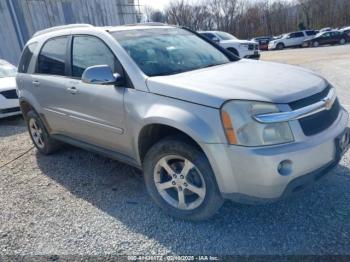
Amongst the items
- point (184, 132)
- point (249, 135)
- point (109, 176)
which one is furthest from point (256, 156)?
point (109, 176)

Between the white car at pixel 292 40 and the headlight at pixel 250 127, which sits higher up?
the headlight at pixel 250 127

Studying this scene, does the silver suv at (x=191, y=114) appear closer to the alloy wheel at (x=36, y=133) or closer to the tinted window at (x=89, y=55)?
the tinted window at (x=89, y=55)

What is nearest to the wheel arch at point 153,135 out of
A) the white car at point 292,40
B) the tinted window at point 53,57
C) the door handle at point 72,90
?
the door handle at point 72,90

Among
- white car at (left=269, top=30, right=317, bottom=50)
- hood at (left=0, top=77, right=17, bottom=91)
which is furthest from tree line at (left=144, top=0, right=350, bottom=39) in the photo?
hood at (left=0, top=77, right=17, bottom=91)

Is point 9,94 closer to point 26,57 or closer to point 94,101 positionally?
point 26,57

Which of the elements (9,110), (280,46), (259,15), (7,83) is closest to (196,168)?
(9,110)

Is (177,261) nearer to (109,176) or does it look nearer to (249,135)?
(249,135)

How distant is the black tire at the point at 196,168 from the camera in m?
2.46

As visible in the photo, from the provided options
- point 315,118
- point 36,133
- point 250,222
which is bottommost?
point 250,222

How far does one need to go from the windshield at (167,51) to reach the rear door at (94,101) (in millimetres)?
241

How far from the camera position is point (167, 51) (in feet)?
10.7

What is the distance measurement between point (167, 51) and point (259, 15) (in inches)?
1899

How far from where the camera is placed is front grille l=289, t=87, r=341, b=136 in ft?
7.39

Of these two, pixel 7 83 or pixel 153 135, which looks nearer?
pixel 153 135
